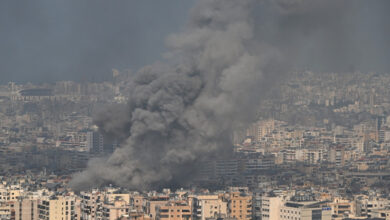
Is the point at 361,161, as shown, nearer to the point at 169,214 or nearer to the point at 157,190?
the point at 157,190

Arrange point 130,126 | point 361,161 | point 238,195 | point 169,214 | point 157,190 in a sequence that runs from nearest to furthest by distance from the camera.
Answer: point 169,214 < point 238,195 < point 157,190 < point 130,126 < point 361,161

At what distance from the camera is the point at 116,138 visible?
48406 millimetres

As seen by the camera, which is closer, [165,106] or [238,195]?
[238,195]

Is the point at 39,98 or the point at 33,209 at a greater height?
the point at 39,98

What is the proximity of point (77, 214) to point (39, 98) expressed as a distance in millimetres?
43602

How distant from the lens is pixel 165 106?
44.8 m

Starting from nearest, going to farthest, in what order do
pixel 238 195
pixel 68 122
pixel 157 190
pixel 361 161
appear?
pixel 238 195, pixel 157 190, pixel 361 161, pixel 68 122

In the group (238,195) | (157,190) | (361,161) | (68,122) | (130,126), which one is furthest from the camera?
(68,122)

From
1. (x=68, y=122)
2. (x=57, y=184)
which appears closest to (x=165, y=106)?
(x=57, y=184)

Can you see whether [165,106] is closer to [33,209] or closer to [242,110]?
[242,110]

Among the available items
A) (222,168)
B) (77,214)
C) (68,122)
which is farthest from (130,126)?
(68,122)

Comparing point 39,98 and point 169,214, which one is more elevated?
point 39,98

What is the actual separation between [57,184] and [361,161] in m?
22.0

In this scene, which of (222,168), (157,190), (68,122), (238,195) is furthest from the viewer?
(68,122)
